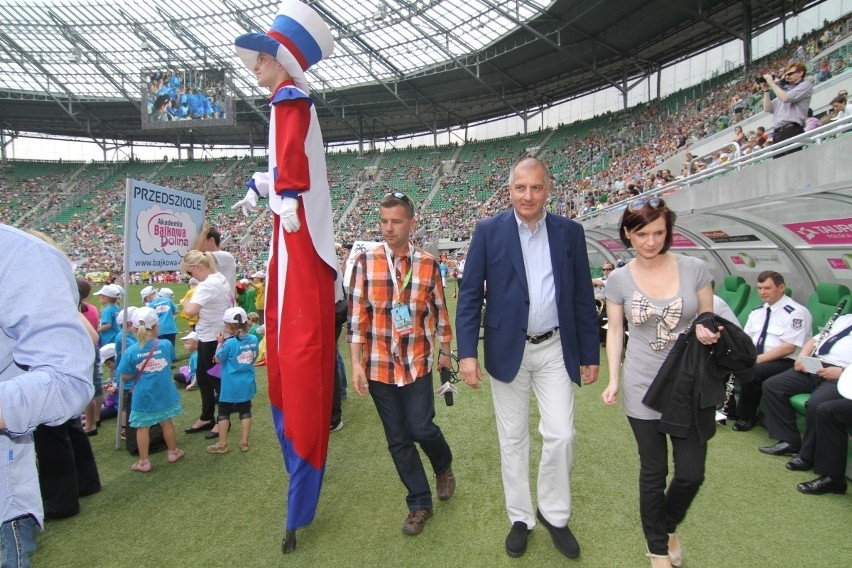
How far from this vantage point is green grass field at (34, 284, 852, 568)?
2.55 m

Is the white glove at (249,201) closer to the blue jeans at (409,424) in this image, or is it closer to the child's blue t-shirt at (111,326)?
the blue jeans at (409,424)

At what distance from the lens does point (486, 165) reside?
3803cm

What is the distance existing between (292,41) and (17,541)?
2.73m

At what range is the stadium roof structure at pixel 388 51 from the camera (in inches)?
994

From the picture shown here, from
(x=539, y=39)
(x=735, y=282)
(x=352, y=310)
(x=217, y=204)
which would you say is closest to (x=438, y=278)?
(x=352, y=310)

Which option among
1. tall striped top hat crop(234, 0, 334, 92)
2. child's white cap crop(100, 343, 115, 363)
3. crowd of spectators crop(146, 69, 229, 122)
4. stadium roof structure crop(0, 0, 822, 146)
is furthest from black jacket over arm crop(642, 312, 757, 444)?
crowd of spectators crop(146, 69, 229, 122)

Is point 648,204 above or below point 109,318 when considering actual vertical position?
above

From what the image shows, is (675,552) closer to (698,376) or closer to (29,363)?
(698,376)

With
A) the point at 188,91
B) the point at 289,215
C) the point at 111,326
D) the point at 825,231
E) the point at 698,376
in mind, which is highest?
the point at 188,91

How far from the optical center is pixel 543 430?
247 centimetres

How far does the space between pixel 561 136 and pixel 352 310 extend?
36.4 metres

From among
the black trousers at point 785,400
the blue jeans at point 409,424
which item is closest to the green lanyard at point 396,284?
the blue jeans at point 409,424

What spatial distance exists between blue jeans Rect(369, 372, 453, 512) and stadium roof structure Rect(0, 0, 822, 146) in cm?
2625

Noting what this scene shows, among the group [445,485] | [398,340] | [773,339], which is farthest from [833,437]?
[398,340]
